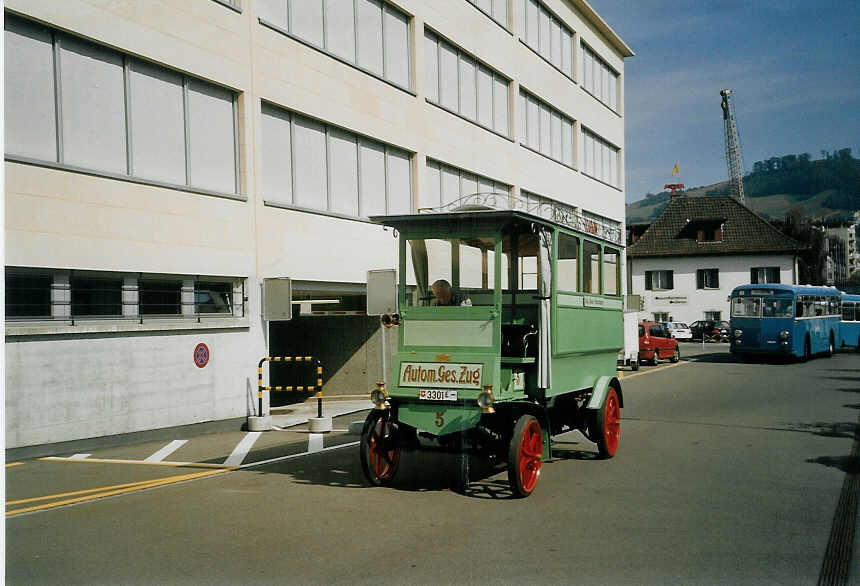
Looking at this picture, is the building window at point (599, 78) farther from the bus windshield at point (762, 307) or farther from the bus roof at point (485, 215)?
the bus roof at point (485, 215)

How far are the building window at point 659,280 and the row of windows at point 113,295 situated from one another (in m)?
49.5

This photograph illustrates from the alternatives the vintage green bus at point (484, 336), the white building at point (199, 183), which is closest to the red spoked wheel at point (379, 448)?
the vintage green bus at point (484, 336)

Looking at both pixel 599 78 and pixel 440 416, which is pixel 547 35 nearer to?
pixel 599 78

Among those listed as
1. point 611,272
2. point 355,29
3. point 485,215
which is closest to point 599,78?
point 355,29

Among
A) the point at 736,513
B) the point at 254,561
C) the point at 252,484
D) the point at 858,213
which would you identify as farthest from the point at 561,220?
the point at 858,213

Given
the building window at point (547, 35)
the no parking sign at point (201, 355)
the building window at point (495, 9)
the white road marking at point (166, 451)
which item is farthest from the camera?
the building window at point (547, 35)

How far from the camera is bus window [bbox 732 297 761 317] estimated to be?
32.0 m

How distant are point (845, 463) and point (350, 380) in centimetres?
1270

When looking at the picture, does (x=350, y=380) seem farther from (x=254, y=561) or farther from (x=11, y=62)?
(x=254, y=561)

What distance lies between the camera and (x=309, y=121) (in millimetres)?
19000

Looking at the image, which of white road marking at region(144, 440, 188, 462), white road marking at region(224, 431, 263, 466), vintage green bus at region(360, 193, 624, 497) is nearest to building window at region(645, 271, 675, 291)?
white road marking at region(224, 431, 263, 466)

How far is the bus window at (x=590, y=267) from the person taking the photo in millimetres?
10531

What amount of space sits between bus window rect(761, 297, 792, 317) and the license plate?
87.0 feet

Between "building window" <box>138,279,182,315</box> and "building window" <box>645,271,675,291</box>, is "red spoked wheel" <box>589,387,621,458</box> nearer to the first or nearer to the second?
"building window" <box>138,279,182,315</box>
